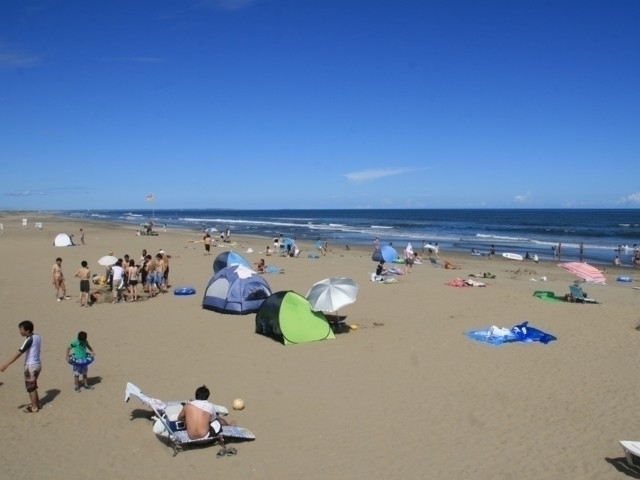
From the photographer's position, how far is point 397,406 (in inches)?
323

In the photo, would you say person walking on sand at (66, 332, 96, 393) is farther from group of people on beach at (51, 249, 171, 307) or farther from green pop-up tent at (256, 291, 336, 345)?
group of people on beach at (51, 249, 171, 307)

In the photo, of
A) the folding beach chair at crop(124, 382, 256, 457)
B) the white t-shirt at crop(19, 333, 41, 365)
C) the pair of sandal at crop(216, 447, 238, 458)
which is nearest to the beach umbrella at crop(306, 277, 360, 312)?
the folding beach chair at crop(124, 382, 256, 457)

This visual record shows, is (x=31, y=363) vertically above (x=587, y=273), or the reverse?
(x=587, y=273)

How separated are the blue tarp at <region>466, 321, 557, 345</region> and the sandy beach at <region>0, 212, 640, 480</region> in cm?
26

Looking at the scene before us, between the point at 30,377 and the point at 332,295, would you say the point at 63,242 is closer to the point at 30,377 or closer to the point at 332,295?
the point at 332,295

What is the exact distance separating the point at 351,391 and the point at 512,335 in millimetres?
5158

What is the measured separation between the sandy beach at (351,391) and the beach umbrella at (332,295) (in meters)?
0.83

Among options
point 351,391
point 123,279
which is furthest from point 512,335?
point 123,279

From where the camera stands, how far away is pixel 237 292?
14188mm

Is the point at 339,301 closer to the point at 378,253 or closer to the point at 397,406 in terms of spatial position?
the point at 397,406

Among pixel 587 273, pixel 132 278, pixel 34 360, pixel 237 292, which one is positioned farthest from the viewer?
pixel 587 273

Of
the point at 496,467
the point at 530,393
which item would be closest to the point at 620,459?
the point at 496,467

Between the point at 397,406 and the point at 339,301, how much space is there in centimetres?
403

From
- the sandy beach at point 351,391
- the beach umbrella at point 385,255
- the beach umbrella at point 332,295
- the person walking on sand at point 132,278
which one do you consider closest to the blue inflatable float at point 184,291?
the sandy beach at point 351,391
